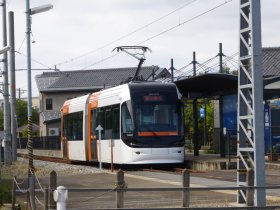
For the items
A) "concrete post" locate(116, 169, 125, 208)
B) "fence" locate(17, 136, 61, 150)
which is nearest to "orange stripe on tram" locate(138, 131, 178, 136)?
"concrete post" locate(116, 169, 125, 208)

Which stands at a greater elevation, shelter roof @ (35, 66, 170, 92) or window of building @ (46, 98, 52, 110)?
shelter roof @ (35, 66, 170, 92)

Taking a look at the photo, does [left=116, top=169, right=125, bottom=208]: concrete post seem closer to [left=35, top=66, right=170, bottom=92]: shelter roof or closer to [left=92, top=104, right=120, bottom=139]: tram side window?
[left=92, top=104, right=120, bottom=139]: tram side window

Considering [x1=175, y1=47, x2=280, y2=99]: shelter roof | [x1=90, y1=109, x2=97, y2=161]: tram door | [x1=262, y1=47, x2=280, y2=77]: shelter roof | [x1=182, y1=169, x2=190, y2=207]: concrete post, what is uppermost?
[x1=262, y1=47, x2=280, y2=77]: shelter roof

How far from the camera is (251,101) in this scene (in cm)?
1433

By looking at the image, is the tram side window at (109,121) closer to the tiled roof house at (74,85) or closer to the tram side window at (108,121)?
the tram side window at (108,121)

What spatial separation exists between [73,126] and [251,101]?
22.6 meters

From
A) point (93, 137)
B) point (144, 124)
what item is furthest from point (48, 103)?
point (144, 124)

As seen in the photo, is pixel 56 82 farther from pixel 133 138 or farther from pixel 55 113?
pixel 133 138

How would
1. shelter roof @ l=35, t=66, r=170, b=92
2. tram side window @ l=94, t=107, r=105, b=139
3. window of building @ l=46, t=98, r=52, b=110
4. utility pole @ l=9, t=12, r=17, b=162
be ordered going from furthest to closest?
window of building @ l=46, t=98, r=52, b=110, shelter roof @ l=35, t=66, r=170, b=92, utility pole @ l=9, t=12, r=17, b=162, tram side window @ l=94, t=107, r=105, b=139

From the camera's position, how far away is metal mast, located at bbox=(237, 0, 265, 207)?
1357 cm

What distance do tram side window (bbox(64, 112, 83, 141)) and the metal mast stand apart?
20515 mm

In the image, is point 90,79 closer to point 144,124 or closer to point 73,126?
point 73,126

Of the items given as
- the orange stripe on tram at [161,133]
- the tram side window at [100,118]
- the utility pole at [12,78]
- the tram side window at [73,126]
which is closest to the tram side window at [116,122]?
the orange stripe on tram at [161,133]

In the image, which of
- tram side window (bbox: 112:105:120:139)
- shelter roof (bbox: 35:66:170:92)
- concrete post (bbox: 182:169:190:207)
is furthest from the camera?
shelter roof (bbox: 35:66:170:92)
